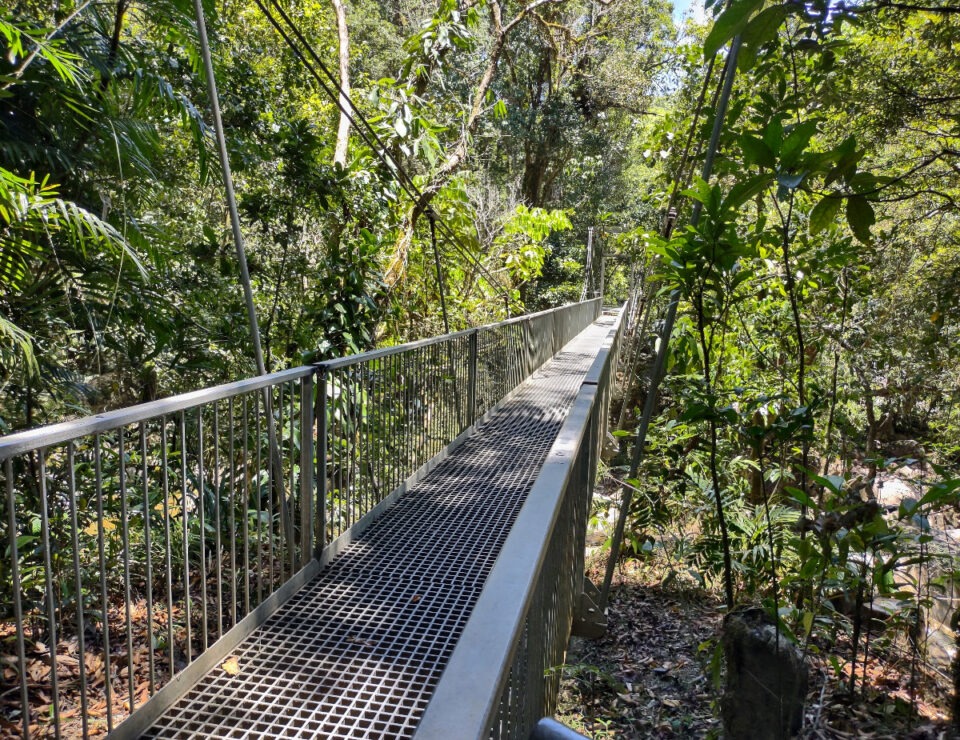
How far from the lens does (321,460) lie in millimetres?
3273

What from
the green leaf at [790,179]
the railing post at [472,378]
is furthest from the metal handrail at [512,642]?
the railing post at [472,378]

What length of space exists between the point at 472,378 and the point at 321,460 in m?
2.91

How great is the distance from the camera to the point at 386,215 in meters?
6.47

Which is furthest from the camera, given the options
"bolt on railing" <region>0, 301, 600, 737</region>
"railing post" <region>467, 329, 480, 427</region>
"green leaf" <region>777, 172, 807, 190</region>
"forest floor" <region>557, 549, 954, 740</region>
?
"railing post" <region>467, 329, 480, 427</region>

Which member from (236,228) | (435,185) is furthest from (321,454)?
(435,185)

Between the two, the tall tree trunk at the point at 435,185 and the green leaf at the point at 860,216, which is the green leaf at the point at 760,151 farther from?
the tall tree trunk at the point at 435,185

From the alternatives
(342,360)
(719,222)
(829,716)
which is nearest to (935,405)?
(829,716)

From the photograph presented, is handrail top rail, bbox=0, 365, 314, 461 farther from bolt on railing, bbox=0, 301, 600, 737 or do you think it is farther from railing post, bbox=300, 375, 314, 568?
railing post, bbox=300, 375, 314, 568

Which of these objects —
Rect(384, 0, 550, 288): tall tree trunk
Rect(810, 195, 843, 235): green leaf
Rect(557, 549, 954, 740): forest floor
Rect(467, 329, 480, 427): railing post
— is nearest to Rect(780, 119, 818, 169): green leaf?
Rect(810, 195, 843, 235): green leaf

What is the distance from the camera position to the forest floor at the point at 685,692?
3.25m

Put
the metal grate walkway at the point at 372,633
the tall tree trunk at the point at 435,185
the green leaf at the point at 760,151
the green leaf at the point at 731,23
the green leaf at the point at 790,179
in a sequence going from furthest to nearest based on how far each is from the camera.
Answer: the tall tree trunk at the point at 435,185
the green leaf at the point at 760,151
the metal grate walkway at the point at 372,633
the green leaf at the point at 790,179
the green leaf at the point at 731,23

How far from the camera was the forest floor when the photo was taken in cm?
325

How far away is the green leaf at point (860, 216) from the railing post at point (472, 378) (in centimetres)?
413

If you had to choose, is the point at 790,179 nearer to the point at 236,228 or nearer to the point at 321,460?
the point at 236,228
